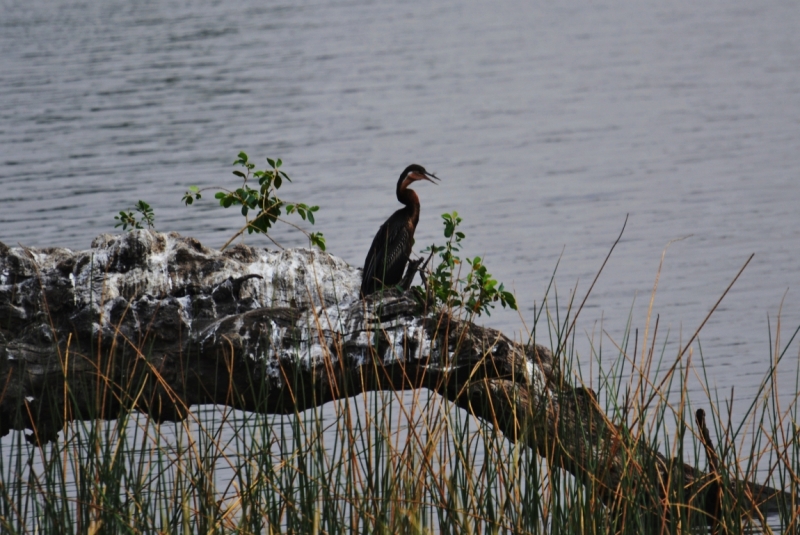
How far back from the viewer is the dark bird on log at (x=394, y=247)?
581 centimetres

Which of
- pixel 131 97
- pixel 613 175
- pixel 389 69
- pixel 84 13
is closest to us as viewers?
pixel 613 175

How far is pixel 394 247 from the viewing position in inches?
239

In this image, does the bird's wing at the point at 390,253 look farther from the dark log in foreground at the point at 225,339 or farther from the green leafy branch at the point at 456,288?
the green leafy branch at the point at 456,288

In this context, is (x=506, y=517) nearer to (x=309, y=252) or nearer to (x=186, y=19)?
(x=309, y=252)

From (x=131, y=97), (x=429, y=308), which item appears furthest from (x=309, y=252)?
(x=131, y=97)

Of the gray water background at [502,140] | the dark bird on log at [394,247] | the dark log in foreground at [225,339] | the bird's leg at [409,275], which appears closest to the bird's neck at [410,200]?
the dark bird on log at [394,247]

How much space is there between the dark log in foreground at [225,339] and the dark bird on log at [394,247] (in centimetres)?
36

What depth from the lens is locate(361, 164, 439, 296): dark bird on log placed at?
19.1ft

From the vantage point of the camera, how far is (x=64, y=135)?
20547 millimetres

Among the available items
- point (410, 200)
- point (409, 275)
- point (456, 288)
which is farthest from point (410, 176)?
point (456, 288)

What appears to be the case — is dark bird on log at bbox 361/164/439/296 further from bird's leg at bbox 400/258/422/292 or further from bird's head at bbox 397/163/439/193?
bird's leg at bbox 400/258/422/292

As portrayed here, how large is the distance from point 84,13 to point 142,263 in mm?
40671

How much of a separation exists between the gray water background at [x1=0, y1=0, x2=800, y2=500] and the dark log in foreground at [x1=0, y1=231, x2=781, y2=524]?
543mm

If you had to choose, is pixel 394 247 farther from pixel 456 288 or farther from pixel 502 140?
pixel 502 140
